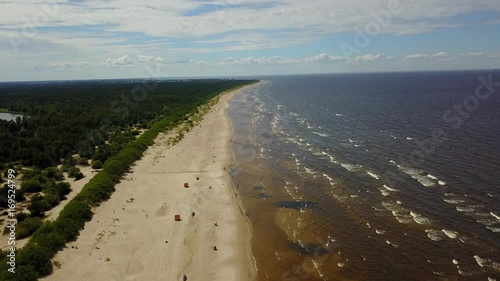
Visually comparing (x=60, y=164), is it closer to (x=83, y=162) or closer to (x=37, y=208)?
(x=83, y=162)

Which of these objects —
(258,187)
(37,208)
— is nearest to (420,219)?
(258,187)

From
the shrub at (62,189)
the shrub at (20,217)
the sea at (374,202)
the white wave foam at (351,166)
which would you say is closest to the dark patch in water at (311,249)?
the sea at (374,202)

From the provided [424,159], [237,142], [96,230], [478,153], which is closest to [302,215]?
[96,230]

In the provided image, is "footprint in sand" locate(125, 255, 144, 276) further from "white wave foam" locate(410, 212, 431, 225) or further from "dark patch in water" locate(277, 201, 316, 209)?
"white wave foam" locate(410, 212, 431, 225)

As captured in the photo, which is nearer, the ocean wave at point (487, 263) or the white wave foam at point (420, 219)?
the ocean wave at point (487, 263)

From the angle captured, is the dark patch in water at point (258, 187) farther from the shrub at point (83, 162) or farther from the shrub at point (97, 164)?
the shrub at point (83, 162)

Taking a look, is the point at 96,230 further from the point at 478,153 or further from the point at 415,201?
the point at 478,153
